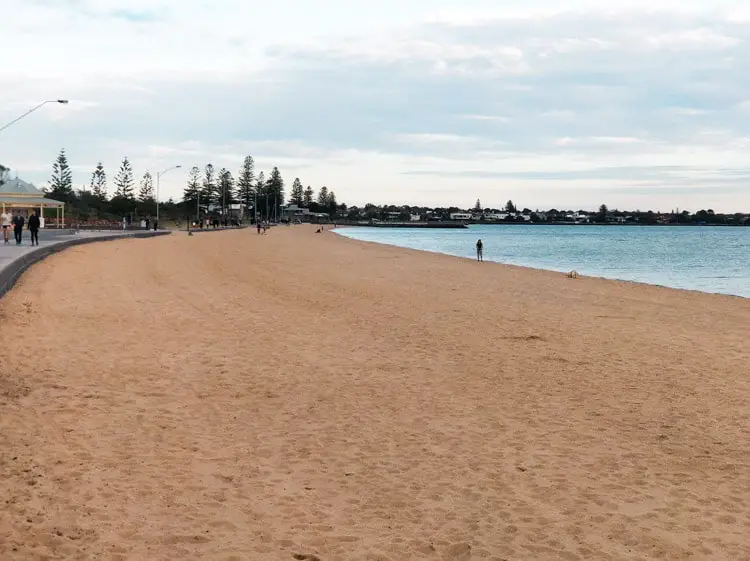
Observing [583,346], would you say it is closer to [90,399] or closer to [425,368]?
[425,368]

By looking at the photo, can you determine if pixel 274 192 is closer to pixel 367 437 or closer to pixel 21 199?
pixel 21 199

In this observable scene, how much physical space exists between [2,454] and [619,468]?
15.8 ft

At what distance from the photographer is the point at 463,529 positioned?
5.11m

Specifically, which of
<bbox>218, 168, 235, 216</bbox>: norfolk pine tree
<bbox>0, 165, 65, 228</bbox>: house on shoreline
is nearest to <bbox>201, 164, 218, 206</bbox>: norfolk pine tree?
<bbox>218, 168, 235, 216</bbox>: norfolk pine tree

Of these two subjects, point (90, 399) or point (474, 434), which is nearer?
point (474, 434)

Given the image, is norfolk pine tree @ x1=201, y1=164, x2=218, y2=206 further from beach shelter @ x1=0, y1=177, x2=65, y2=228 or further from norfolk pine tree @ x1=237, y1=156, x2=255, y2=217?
beach shelter @ x1=0, y1=177, x2=65, y2=228

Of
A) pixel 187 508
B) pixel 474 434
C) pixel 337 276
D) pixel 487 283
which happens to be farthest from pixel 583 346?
pixel 337 276

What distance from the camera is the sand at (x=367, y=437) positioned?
496 centimetres

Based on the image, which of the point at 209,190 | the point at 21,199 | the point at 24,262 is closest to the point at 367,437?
the point at 24,262

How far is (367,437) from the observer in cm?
723

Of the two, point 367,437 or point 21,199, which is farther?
point 21,199

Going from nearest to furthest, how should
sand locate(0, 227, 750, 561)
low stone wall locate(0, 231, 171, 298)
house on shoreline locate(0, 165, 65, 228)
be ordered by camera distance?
1. sand locate(0, 227, 750, 561)
2. low stone wall locate(0, 231, 171, 298)
3. house on shoreline locate(0, 165, 65, 228)

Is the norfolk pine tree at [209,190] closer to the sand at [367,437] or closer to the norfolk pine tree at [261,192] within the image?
the norfolk pine tree at [261,192]

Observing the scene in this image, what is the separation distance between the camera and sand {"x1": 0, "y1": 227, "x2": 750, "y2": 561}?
195 inches
